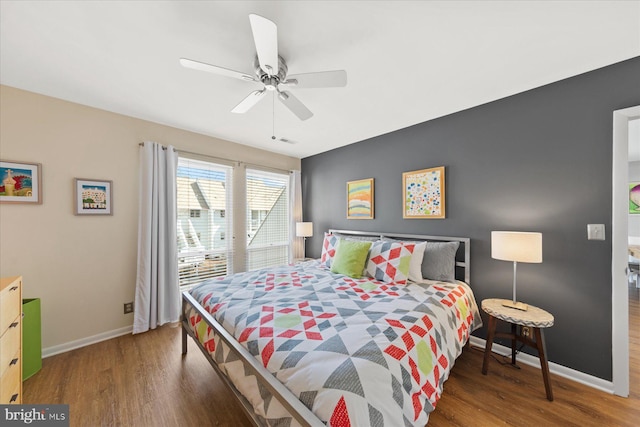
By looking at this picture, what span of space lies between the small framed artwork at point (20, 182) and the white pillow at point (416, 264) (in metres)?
3.79

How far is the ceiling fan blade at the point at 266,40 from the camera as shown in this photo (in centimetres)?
111

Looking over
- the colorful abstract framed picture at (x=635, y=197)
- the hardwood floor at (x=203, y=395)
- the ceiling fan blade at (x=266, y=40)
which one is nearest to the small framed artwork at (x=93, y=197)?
the hardwood floor at (x=203, y=395)

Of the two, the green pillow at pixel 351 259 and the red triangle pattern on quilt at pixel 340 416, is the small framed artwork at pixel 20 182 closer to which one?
the green pillow at pixel 351 259

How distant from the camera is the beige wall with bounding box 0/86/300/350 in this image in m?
2.18

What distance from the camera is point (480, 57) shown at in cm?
175

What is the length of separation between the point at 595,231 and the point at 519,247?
0.60 m

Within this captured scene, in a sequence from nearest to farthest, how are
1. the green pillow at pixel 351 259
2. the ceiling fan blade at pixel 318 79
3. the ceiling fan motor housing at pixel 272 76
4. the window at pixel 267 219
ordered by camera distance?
the ceiling fan blade at pixel 318 79
the ceiling fan motor housing at pixel 272 76
the green pillow at pixel 351 259
the window at pixel 267 219

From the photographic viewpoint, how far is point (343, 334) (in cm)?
132

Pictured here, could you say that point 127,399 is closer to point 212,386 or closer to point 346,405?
point 212,386

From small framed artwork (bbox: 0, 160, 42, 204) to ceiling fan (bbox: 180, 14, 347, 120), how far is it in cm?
215

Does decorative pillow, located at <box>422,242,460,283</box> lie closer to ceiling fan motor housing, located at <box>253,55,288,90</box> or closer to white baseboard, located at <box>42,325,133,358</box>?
ceiling fan motor housing, located at <box>253,55,288,90</box>

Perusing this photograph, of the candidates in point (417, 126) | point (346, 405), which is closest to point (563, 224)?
point (417, 126)

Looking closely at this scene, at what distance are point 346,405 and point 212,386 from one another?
5.09 ft

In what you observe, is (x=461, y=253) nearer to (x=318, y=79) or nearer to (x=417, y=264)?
(x=417, y=264)
